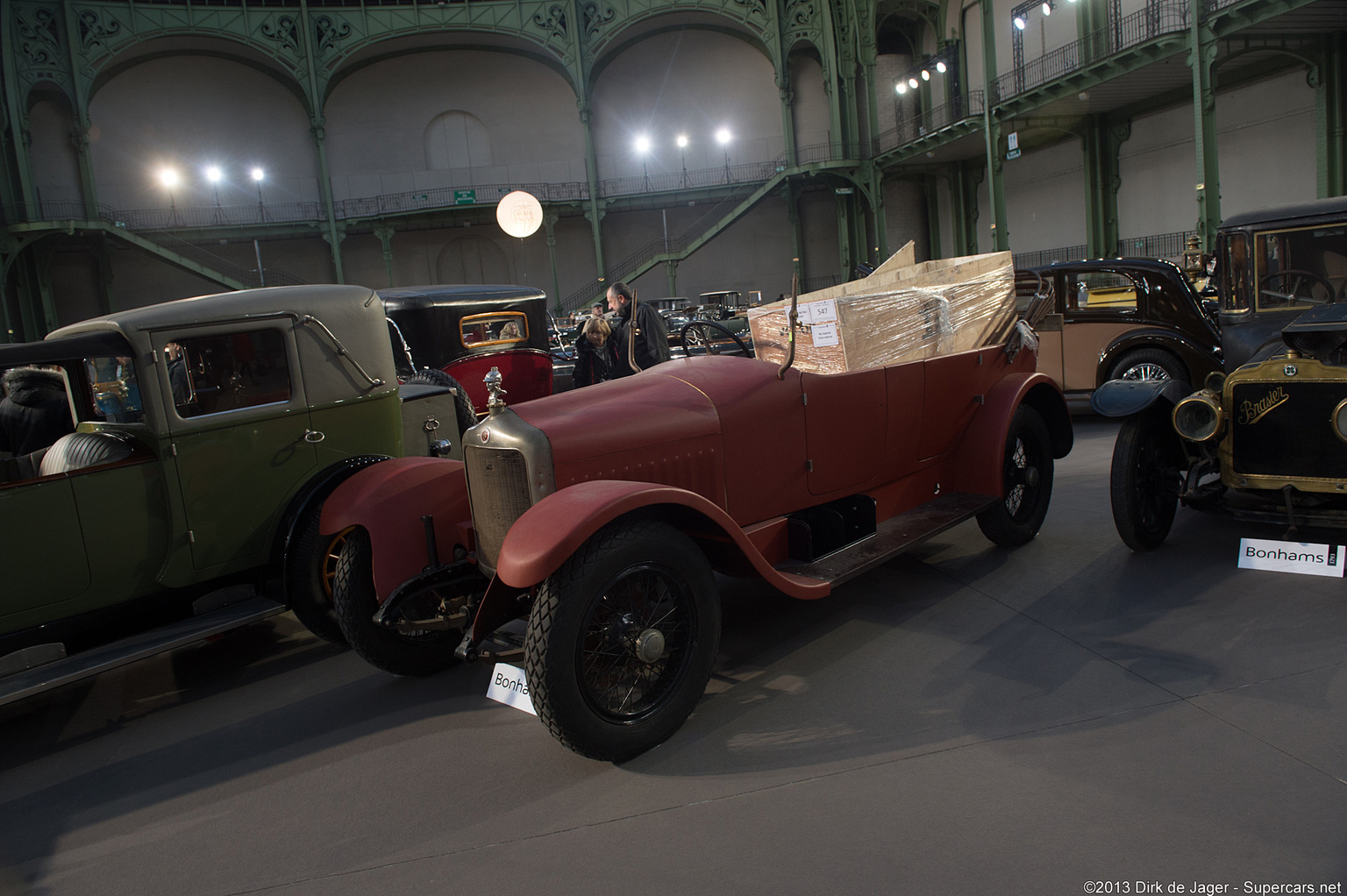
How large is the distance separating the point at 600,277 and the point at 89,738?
25.9 m

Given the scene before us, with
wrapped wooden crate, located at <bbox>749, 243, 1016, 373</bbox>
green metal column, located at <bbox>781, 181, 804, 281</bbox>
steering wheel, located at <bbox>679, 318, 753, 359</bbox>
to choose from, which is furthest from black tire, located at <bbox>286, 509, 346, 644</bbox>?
green metal column, located at <bbox>781, 181, 804, 281</bbox>

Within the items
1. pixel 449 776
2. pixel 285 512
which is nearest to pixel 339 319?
pixel 285 512

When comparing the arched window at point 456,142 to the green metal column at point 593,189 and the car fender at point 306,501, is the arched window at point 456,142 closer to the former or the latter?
the green metal column at point 593,189

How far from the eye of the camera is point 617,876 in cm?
224

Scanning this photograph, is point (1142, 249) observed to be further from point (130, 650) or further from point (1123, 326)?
point (130, 650)

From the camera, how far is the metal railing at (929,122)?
2414cm

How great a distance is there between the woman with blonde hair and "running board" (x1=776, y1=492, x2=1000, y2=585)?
11.4 ft

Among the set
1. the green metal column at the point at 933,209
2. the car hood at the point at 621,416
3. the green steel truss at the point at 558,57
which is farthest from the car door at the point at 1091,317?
the green metal column at the point at 933,209

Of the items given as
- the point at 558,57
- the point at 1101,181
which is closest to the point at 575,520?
the point at 1101,181

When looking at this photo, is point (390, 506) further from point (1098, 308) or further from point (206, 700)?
point (1098, 308)

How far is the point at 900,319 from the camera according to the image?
14.1 feet

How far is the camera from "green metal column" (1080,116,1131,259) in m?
21.0

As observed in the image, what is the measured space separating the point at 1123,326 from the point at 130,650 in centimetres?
894

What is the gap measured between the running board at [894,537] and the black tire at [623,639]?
69cm
